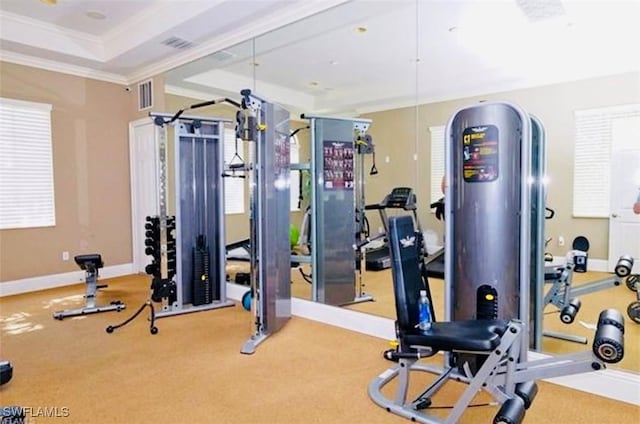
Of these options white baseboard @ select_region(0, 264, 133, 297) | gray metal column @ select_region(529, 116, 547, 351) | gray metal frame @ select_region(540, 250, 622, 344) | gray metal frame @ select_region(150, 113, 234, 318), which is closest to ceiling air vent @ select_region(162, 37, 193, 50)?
gray metal frame @ select_region(150, 113, 234, 318)

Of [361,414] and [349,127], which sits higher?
[349,127]

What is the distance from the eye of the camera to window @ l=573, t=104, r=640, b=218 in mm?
2922

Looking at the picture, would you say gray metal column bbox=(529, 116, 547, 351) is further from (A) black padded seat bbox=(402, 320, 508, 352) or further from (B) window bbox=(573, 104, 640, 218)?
(A) black padded seat bbox=(402, 320, 508, 352)

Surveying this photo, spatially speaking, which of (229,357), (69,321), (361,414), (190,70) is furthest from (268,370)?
(190,70)

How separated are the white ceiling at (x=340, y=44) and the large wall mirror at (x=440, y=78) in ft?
0.04

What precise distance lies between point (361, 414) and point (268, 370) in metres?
0.81

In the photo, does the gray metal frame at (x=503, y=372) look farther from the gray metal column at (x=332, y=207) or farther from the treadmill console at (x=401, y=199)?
the gray metal column at (x=332, y=207)

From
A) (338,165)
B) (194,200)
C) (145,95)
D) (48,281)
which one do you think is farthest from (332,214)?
(48,281)

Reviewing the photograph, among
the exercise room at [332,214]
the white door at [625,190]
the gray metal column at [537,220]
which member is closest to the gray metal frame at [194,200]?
the exercise room at [332,214]

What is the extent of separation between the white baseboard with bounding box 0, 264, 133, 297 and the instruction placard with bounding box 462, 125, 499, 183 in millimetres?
5320

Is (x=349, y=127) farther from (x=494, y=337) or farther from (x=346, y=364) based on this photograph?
(x=494, y=337)

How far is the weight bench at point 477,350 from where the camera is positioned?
1.83 metres

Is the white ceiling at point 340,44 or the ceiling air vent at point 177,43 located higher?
the ceiling air vent at point 177,43

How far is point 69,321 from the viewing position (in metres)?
4.02
